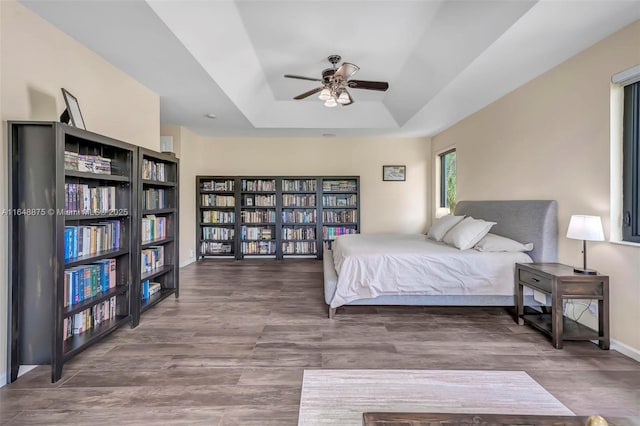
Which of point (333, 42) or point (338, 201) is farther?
point (338, 201)

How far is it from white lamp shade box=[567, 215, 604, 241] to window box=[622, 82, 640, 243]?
0.58 feet

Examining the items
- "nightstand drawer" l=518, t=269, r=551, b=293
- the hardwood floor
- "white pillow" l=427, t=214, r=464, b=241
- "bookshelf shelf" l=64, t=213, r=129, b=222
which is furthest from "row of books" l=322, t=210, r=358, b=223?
"bookshelf shelf" l=64, t=213, r=129, b=222

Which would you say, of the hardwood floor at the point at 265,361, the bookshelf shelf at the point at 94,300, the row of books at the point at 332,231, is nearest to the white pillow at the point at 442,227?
the hardwood floor at the point at 265,361

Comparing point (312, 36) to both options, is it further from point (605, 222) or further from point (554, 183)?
point (605, 222)

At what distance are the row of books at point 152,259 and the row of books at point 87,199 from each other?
27.6 inches

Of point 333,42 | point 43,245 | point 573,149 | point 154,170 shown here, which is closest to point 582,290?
point 573,149

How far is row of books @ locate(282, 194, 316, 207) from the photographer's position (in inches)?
233

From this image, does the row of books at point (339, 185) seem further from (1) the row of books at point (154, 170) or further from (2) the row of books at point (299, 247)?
(1) the row of books at point (154, 170)

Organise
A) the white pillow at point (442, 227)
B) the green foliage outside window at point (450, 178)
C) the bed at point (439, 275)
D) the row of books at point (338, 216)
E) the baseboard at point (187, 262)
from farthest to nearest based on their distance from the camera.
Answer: the row of books at point (338, 216), the green foliage outside window at point (450, 178), the baseboard at point (187, 262), the white pillow at point (442, 227), the bed at point (439, 275)

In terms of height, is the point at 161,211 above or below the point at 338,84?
below

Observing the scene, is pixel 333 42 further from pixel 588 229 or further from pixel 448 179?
pixel 448 179

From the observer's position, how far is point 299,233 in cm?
591

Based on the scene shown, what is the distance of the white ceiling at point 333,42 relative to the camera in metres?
2.08

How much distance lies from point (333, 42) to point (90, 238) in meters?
2.91
